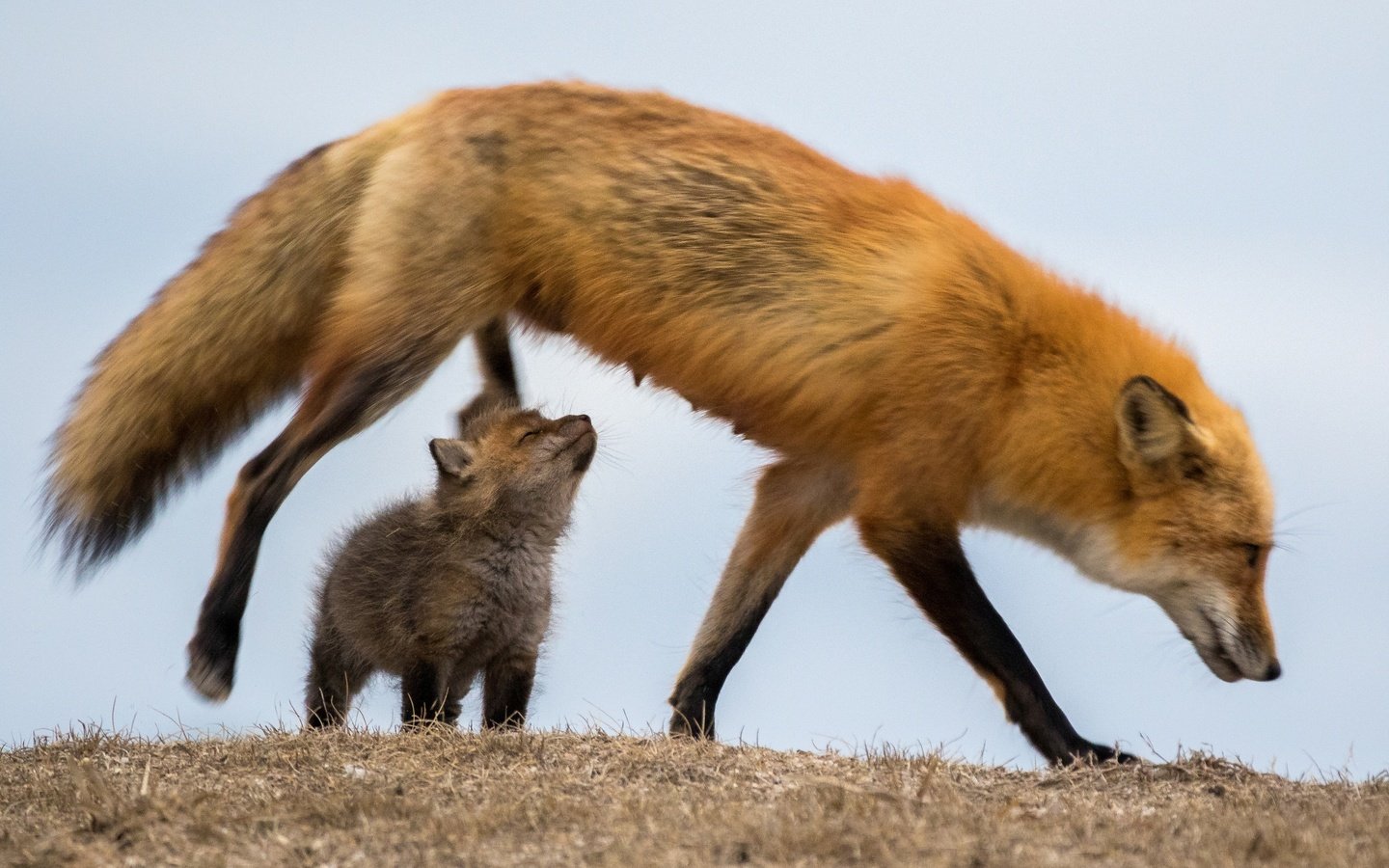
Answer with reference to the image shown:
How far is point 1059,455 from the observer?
20.1 ft

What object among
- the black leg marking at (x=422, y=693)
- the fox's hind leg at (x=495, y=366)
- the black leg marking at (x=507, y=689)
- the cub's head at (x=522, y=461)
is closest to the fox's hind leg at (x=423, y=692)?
the black leg marking at (x=422, y=693)

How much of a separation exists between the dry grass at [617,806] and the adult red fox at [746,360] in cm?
78

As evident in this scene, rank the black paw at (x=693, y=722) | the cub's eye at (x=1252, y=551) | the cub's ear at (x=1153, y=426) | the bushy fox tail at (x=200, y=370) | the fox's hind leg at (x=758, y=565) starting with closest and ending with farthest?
the cub's ear at (x=1153, y=426) → the cub's eye at (x=1252, y=551) → the black paw at (x=693, y=722) → the fox's hind leg at (x=758, y=565) → the bushy fox tail at (x=200, y=370)

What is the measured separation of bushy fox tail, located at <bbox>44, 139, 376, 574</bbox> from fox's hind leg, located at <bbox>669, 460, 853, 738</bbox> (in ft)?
7.38

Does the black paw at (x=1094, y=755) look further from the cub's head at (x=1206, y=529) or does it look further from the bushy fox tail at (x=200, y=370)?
the bushy fox tail at (x=200, y=370)

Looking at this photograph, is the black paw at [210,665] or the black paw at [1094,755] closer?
the black paw at [1094,755]

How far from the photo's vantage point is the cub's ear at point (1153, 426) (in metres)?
5.86

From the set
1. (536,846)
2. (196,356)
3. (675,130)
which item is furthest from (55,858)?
(675,130)

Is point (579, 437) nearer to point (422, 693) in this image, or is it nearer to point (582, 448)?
point (582, 448)

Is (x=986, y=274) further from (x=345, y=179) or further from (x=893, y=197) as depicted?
(x=345, y=179)

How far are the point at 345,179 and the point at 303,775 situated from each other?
305 centimetres

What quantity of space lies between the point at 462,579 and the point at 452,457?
1.87ft

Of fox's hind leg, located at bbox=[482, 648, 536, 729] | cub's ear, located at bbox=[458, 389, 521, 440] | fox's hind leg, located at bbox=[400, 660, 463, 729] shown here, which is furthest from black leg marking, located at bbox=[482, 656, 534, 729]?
cub's ear, located at bbox=[458, 389, 521, 440]

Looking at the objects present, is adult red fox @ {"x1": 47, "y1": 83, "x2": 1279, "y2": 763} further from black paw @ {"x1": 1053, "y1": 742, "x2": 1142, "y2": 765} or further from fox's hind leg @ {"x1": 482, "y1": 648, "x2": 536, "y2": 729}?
fox's hind leg @ {"x1": 482, "y1": 648, "x2": 536, "y2": 729}
